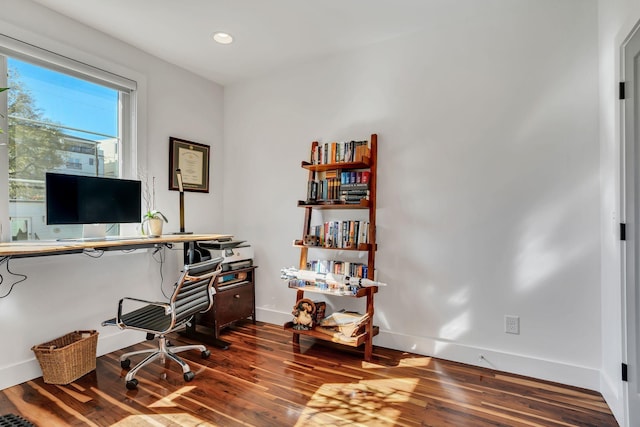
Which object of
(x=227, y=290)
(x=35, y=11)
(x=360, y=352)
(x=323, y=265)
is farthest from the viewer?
(x=227, y=290)

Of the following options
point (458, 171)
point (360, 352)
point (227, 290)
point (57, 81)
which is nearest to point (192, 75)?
point (57, 81)

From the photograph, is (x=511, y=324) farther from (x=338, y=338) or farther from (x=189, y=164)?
(x=189, y=164)

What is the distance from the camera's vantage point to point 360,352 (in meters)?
2.73

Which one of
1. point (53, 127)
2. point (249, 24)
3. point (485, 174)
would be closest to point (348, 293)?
point (485, 174)

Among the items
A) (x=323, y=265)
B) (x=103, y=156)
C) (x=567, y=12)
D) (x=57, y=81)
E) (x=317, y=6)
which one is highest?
(x=317, y=6)

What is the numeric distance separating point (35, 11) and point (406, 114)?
272 cm

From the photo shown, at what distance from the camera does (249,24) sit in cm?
260

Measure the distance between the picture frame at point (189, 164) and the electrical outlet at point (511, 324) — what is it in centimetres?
294

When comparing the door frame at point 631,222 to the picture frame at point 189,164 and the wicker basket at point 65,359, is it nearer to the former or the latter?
the wicker basket at point 65,359

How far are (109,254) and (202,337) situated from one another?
3.34ft

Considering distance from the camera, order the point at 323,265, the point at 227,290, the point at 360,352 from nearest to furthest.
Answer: the point at 360,352 < the point at 323,265 < the point at 227,290

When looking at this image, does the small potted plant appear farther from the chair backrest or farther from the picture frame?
the chair backrest

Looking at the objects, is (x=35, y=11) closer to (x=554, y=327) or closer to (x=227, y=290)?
(x=227, y=290)

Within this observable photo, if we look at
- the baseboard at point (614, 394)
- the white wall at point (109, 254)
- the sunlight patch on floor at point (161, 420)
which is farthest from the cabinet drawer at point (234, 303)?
the baseboard at point (614, 394)
